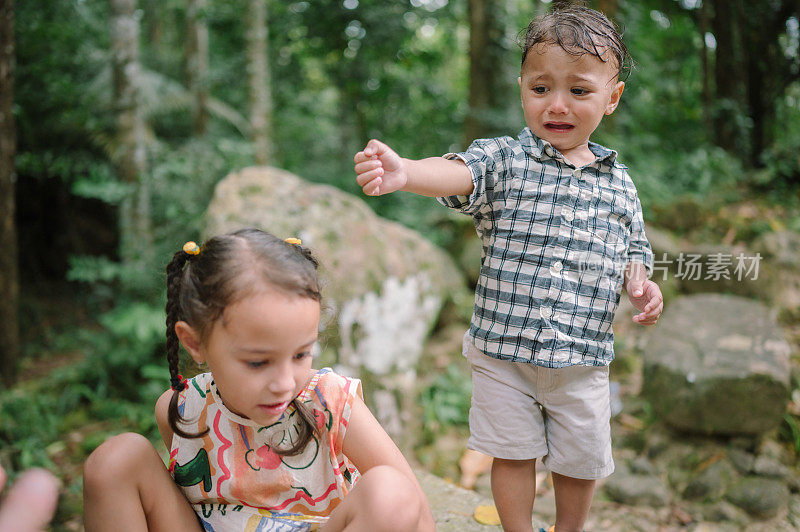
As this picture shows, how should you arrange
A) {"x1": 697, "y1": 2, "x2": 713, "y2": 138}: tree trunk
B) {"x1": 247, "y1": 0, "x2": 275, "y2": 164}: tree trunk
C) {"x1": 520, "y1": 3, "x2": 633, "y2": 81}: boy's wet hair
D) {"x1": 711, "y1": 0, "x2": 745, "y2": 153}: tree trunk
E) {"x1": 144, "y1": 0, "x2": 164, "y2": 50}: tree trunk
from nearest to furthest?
{"x1": 520, "y1": 3, "x2": 633, "y2": 81}: boy's wet hair
{"x1": 247, "y1": 0, "x2": 275, "y2": 164}: tree trunk
{"x1": 711, "y1": 0, "x2": 745, "y2": 153}: tree trunk
{"x1": 697, "y1": 2, "x2": 713, "y2": 138}: tree trunk
{"x1": 144, "y1": 0, "x2": 164, "y2": 50}: tree trunk

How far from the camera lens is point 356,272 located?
10.9 ft

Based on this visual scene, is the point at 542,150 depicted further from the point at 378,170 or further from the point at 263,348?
the point at 263,348

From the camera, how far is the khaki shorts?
1.67m

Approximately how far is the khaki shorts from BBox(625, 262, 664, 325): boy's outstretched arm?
21 cm

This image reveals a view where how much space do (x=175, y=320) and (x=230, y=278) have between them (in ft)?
0.72

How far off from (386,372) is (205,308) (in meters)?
2.12

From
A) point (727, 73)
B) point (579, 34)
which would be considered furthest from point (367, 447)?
point (727, 73)

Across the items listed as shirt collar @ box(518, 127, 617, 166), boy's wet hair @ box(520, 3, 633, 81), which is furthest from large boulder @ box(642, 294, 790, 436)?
boy's wet hair @ box(520, 3, 633, 81)

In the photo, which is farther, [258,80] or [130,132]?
[258,80]

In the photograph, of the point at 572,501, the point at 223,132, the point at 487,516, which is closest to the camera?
the point at 572,501

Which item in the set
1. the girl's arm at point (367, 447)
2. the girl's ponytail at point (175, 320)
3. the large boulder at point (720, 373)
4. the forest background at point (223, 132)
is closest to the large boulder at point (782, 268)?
the forest background at point (223, 132)

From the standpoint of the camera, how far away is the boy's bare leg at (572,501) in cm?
174

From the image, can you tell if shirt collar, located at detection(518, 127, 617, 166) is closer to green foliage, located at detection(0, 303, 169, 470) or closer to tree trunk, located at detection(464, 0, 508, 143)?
green foliage, located at detection(0, 303, 169, 470)

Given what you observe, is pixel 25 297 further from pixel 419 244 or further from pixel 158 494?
pixel 158 494
